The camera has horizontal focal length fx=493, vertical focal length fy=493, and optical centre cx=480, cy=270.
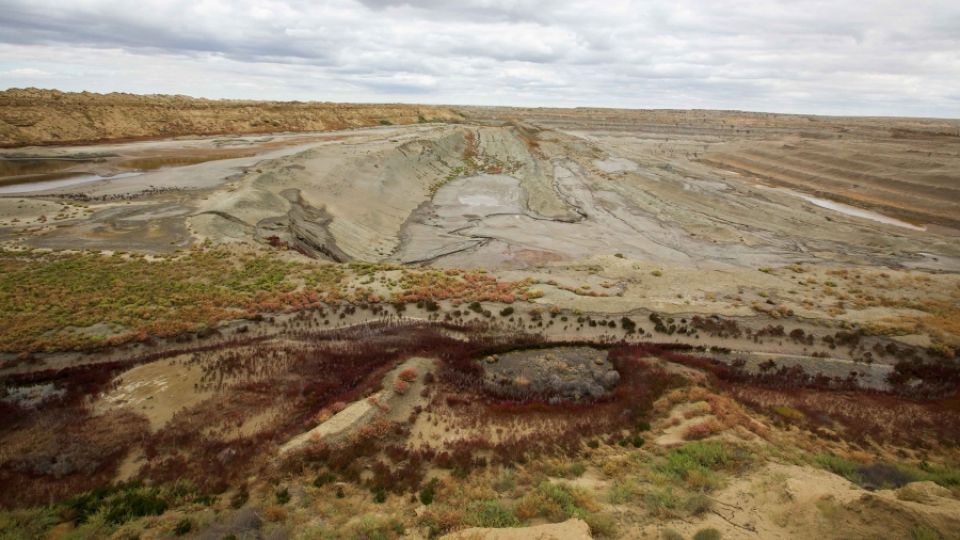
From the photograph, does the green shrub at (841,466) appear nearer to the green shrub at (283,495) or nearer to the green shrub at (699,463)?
the green shrub at (699,463)

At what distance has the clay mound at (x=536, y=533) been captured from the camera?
9359 millimetres

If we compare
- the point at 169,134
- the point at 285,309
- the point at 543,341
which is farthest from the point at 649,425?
the point at 169,134

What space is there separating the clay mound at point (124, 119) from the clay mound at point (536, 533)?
3024 inches

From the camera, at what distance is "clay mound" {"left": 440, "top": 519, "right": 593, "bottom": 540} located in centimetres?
936

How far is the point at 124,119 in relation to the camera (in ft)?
249

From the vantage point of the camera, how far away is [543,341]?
2194 centimetres

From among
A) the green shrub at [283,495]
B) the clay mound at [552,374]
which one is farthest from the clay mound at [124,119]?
the green shrub at [283,495]

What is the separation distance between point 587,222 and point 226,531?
1700 inches

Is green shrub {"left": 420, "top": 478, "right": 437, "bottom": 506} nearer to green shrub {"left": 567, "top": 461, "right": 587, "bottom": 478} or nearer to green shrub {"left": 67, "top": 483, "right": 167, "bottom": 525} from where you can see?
green shrub {"left": 567, "top": 461, "right": 587, "bottom": 478}

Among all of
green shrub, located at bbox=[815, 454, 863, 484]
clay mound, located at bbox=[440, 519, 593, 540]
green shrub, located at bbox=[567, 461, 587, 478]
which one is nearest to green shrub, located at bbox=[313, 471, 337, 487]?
clay mound, located at bbox=[440, 519, 593, 540]

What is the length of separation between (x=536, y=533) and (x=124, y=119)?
299 feet

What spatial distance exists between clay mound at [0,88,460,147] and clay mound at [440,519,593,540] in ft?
252

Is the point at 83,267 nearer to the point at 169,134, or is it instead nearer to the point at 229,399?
the point at 229,399

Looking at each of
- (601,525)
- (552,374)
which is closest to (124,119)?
(552,374)
